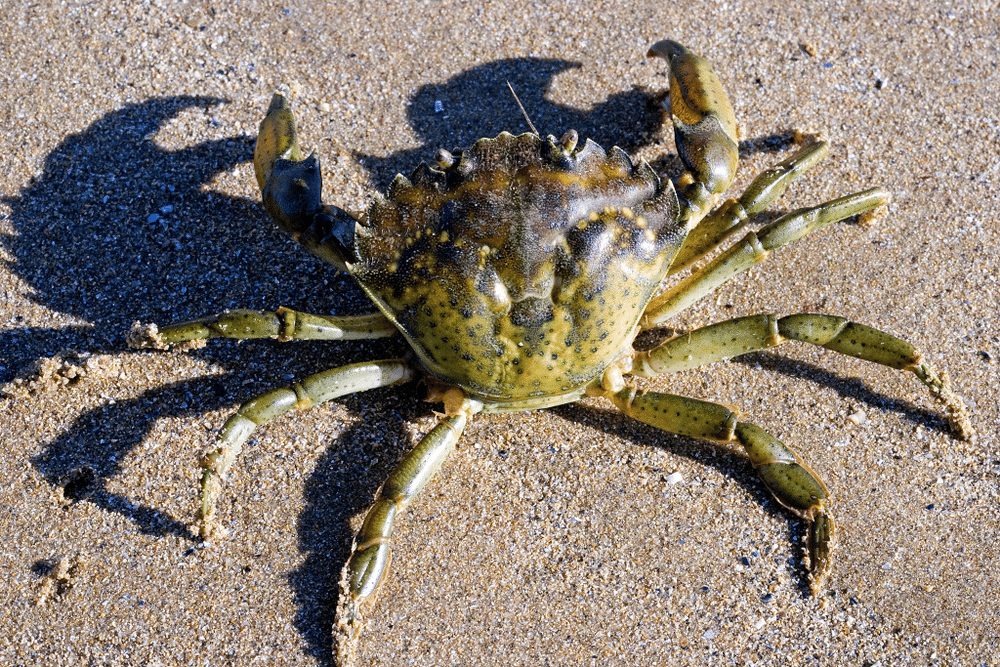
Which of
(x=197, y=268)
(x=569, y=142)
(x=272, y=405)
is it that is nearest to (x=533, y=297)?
(x=569, y=142)

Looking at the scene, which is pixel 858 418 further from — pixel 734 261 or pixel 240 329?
pixel 240 329

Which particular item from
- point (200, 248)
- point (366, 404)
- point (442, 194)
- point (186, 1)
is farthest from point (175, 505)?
point (186, 1)

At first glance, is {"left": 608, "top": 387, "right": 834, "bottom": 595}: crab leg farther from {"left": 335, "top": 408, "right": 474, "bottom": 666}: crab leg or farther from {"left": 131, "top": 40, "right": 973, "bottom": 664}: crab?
{"left": 335, "top": 408, "right": 474, "bottom": 666}: crab leg

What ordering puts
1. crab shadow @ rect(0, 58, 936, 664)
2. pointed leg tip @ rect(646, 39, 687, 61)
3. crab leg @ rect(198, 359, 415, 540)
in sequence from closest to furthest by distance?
crab leg @ rect(198, 359, 415, 540) → crab shadow @ rect(0, 58, 936, 664) → pointed leg tip @ rect(646, 39, 687, 61)

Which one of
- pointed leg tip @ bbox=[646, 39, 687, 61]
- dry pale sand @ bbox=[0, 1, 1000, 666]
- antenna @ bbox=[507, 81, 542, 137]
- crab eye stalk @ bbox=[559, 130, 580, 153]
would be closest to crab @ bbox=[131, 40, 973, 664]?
crab eye stalk @ bbox=[559, 130, 580, 153]

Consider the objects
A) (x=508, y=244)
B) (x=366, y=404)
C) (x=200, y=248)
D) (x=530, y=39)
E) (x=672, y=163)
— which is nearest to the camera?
(x=508, y=244)

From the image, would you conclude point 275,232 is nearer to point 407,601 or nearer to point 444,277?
point 444,277
